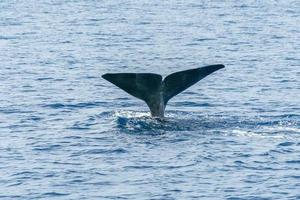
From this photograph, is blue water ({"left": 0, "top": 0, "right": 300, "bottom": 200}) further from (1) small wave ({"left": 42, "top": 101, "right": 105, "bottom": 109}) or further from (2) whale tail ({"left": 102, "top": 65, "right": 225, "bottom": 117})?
(2) whale tail ({"left": 102, "top": 65, "right": 225, "bottom": 117})

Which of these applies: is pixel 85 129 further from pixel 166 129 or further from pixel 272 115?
pixel 272 115

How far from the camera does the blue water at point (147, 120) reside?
2494 centimetres

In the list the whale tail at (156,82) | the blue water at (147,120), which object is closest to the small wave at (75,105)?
the blue water at (147,120)

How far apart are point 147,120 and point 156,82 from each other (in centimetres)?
153

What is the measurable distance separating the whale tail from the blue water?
0.80m

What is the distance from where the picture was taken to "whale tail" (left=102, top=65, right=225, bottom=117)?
2988cm

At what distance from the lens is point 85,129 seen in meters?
31.1

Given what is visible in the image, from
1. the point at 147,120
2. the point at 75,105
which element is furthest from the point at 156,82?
the point at 75,105

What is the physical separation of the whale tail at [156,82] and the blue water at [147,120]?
805 mm

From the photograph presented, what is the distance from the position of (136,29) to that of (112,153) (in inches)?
1668

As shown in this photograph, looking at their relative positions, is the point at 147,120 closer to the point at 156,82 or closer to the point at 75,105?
the point at 156,82

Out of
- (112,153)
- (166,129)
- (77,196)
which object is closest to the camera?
(77,196)

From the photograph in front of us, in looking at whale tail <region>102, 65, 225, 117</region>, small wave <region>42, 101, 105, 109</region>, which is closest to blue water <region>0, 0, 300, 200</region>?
small wave <region>42, 101, 105, 109</region>

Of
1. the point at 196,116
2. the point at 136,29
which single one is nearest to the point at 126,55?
the point at 136,29
